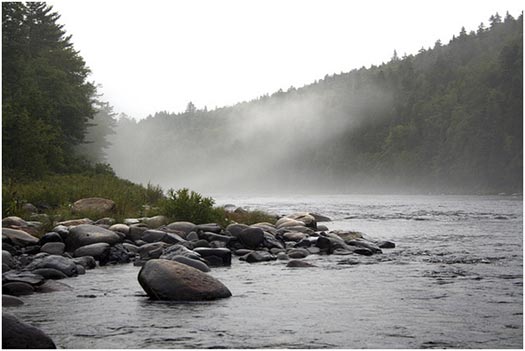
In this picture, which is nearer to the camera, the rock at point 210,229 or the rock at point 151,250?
the rock at point 151,250

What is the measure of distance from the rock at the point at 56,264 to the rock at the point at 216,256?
2.97 meters

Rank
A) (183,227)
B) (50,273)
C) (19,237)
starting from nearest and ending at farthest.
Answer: (50,273) → (19,237) → (183,227)

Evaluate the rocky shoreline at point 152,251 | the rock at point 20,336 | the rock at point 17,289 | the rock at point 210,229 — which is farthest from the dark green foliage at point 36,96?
the rock at point 20,336

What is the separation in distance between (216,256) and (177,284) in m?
4.11

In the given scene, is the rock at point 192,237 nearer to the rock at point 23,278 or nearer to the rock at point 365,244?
the rock at point 365,244

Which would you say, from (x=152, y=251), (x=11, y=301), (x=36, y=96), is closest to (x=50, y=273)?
(x=11, y=301)

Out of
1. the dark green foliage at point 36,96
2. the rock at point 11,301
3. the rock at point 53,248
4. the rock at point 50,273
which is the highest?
the dark green foliage at point 36,96

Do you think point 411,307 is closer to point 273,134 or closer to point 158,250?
point 158,250

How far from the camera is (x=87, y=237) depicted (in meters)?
13.5

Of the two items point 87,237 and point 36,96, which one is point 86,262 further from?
point 36,96

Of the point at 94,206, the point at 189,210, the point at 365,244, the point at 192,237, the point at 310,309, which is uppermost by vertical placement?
the point at 94,206

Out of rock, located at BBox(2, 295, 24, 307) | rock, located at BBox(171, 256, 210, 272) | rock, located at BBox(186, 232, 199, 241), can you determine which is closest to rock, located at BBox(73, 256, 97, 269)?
rock, located at BBox(171, 256, 210, 272)

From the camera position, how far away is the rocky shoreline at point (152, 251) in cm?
897

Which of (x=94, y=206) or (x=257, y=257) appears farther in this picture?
(x=94, y=206)
